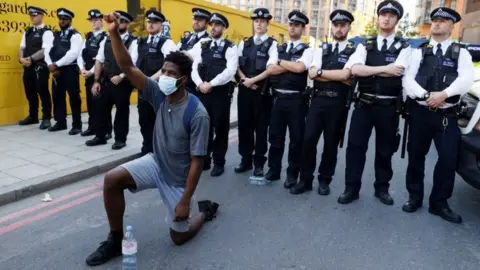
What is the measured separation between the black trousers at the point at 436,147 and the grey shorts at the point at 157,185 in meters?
2.52

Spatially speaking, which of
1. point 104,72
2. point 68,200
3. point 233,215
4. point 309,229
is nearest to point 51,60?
point 104,72

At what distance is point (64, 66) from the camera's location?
7.11 m

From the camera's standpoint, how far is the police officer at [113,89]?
6234 millimetres

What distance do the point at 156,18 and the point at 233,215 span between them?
3.22m

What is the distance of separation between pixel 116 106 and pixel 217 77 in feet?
6.38

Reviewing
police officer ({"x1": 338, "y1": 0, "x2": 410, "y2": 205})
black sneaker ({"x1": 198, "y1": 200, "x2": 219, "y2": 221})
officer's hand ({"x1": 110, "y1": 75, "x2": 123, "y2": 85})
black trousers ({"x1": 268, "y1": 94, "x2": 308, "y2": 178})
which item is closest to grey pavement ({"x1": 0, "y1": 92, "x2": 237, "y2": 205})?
officer's hand ({"x1": 110, "y1": 75, "x2": 123, "y2": 85})

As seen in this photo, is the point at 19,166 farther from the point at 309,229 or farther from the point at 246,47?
the point at 309,229

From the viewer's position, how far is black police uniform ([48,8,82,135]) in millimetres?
7059

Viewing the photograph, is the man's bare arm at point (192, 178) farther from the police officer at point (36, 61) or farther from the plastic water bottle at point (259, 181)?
the police officer at point (36, 61)

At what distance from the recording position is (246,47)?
5.50m

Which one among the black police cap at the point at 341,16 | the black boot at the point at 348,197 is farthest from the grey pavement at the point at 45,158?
the black police cap at the point at 341,16

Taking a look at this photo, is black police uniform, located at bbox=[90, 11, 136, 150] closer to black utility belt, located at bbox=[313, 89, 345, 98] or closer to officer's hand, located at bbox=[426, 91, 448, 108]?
black utility belt, located at bbox=[313, 89, 345, 98]

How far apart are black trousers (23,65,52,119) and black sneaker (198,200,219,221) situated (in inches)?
183

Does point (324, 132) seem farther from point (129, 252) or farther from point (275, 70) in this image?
point (129, 252)
